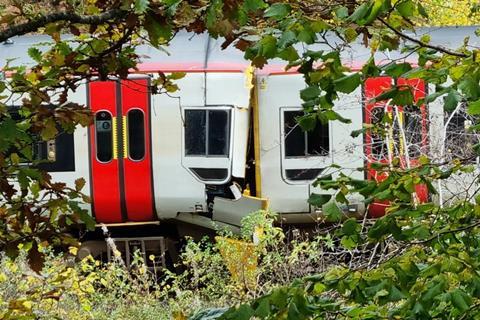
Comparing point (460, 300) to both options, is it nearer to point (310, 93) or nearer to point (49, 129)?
point (310, 93)

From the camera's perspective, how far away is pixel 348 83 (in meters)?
2.79

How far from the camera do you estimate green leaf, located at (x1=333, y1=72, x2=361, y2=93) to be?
110 inches

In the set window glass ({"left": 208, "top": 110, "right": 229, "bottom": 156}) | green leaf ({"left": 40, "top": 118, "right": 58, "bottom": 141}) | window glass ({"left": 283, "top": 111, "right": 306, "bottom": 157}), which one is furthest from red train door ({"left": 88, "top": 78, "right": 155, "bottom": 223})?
green leaf ({"left": 40, "top": 118, "right": 58, "bottom": 141})

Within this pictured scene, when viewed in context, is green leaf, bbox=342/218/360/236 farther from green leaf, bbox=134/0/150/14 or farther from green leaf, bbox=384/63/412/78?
green leaf, bbox=134/0/150/14

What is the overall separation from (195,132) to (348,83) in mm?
8509

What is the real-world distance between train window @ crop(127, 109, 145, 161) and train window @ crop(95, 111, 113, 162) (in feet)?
0.73

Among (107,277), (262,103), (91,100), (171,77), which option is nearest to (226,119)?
(262,103)

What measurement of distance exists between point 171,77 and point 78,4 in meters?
0.48

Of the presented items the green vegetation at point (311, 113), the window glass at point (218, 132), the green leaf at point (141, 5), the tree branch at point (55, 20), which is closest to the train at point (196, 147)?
the window glass at point (218, 132)

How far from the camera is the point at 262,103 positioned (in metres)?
11.6

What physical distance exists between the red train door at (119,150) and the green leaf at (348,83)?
8.53 m

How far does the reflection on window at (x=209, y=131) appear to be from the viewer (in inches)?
440

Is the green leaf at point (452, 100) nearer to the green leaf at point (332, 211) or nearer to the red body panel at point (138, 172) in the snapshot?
the green leaf at point (332, 211)

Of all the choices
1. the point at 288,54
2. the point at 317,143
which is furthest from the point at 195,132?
the point at 288,54
